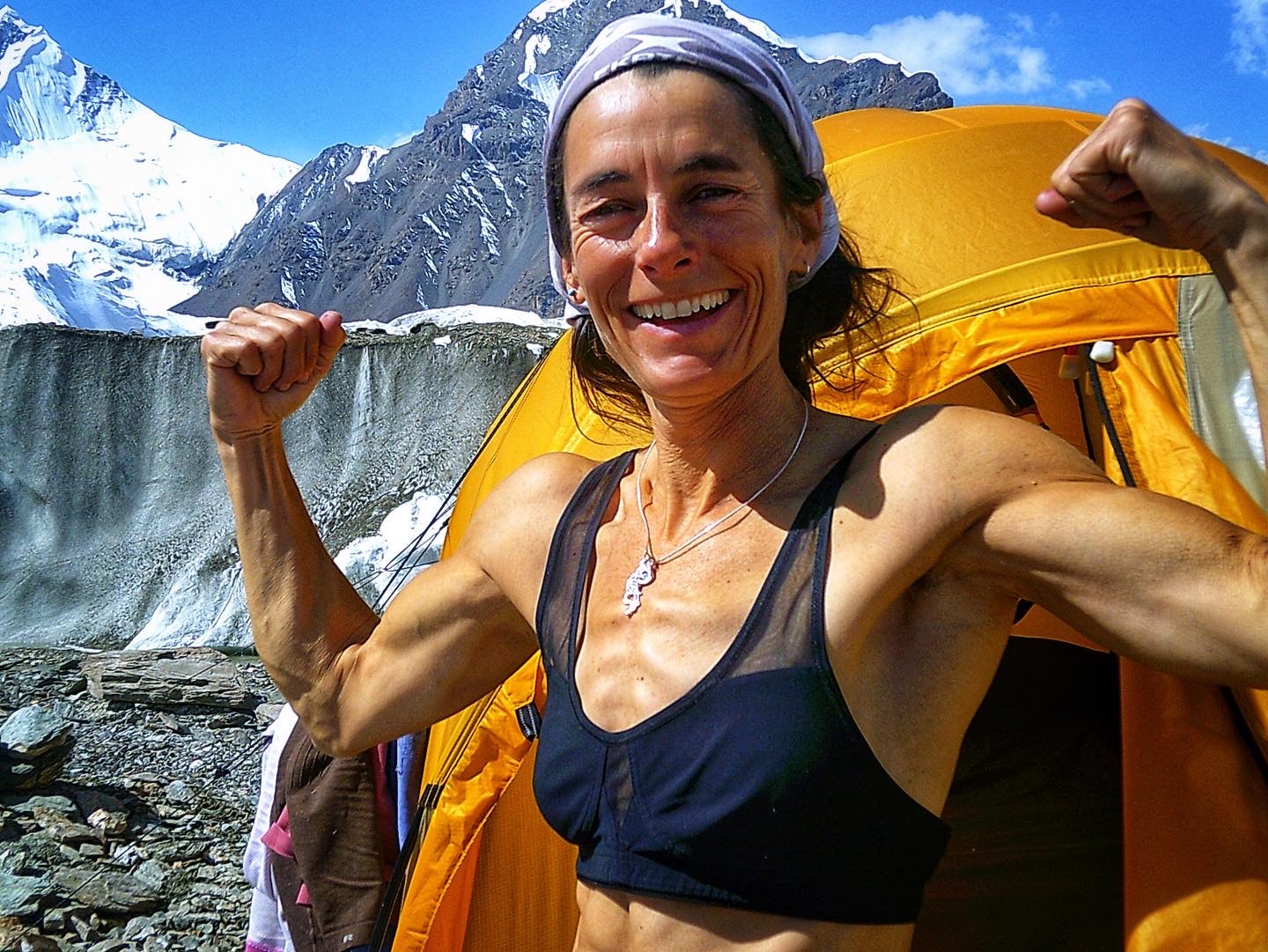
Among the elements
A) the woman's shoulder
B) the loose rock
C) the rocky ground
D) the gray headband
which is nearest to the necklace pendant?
the woman's shoulder

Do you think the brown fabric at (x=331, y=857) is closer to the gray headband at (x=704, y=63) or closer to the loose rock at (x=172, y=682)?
the gray headband at (x=704, y=63)

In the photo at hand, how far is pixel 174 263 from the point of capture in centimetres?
10919

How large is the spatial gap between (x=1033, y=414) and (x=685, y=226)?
1246 mm

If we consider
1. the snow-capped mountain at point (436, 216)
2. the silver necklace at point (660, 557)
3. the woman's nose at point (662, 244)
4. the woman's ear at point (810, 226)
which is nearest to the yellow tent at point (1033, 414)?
the woman's ear at point (810, 226)

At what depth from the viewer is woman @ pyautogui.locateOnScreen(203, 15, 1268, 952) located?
3.80 ft

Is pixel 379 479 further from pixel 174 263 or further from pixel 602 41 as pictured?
pixel 174 263

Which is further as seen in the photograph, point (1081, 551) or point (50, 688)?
point (50, 688)

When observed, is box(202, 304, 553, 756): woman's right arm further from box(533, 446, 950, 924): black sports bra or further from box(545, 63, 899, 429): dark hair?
box(533, 446, 950, 924): black sports bra

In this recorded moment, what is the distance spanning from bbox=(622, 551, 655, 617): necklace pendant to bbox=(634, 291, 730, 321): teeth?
1.11 feet

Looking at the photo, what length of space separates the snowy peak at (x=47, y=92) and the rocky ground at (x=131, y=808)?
139735mm

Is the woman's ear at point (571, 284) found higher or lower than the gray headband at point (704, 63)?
lower

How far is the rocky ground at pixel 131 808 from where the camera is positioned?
4.63 metres

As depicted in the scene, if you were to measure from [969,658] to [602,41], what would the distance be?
924 millimetres

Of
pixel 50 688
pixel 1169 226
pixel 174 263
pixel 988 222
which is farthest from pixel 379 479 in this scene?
pixel 174 263
